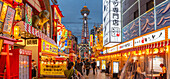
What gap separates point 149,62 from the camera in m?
17.9

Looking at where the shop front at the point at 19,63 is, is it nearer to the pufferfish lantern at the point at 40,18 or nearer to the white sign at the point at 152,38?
the white sign at the point at 152,38

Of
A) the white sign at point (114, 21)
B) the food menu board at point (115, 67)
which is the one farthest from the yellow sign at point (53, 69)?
the white sign at point (114, 21)


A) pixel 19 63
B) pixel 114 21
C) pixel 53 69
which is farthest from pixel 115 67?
pixel 19 63

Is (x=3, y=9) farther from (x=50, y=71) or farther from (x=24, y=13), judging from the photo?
(x=50, y=71)

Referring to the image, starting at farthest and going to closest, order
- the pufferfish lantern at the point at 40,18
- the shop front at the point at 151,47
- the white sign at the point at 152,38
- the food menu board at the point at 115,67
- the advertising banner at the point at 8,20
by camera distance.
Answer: the pufferfish lantern at the point at 40,18 < the food menu board at the point at 115,67 < the advertising banner at the point at 8,20 < the white sign at the point at 152,38 < the shop front at the point at 151,47

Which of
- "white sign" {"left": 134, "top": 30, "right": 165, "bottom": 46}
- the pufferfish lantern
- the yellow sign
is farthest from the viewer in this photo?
the pufferfish lantern

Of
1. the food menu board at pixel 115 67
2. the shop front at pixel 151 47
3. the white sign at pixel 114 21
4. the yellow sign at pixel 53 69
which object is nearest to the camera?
the shop front at pixel 151 47

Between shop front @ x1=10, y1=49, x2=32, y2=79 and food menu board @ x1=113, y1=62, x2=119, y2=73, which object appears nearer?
shop front @ x1=10, y1=49, x2=32, y2=79

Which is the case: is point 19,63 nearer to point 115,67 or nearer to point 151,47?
point 151,47

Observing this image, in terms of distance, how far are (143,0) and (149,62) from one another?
5770 mm

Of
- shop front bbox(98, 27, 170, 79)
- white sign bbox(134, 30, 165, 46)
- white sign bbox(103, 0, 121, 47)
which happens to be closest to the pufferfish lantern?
white sign bbox(103, 0, 121, 47)

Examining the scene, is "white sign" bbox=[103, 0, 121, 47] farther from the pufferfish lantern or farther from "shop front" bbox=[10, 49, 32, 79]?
"shop front" bbox=[10, 49, 32, 79]

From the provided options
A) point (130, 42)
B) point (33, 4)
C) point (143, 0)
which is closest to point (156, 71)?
point (130, 42)

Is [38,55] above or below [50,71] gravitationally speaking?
above
